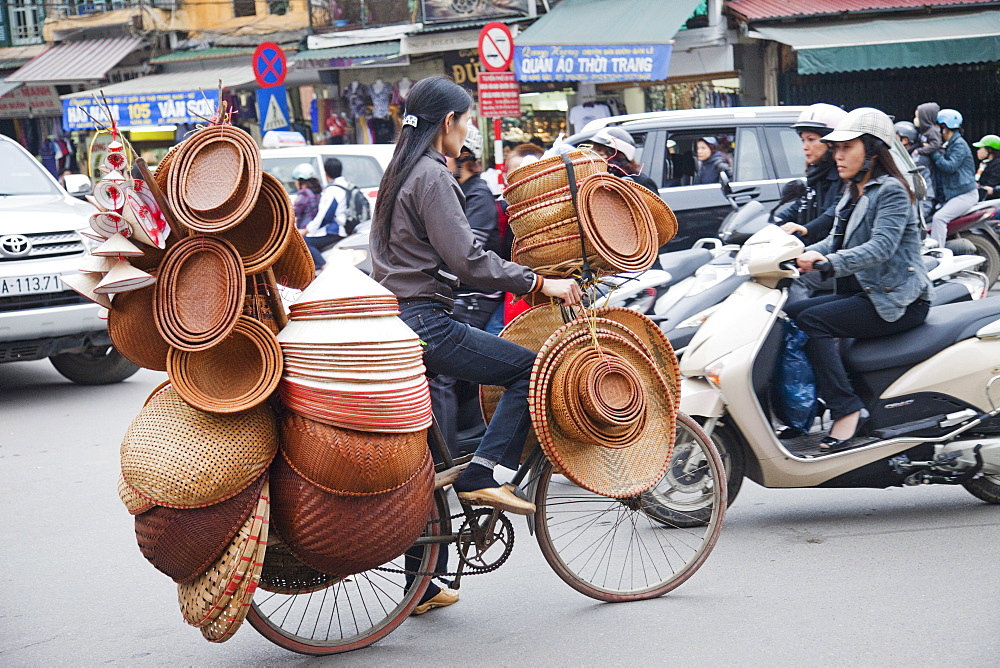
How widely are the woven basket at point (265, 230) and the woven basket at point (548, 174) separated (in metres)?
0.87

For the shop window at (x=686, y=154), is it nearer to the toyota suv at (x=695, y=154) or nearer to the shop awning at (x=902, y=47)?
the toyota suv at (x=695, y=154)

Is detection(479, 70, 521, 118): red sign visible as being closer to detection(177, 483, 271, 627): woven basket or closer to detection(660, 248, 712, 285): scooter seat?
detection(660, 248, 712, 285): scooter seat

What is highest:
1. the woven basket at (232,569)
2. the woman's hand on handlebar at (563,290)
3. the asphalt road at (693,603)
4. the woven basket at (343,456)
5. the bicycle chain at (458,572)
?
the woman's hand on handlebar at (563,290)

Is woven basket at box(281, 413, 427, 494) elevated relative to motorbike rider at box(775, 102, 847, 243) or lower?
lower

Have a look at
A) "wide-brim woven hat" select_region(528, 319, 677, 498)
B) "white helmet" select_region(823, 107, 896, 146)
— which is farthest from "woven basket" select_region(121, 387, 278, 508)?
"white helmet" select_region(823, 107, 896, 146)

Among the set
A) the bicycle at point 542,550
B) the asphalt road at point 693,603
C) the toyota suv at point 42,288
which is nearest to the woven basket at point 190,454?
the bicycle at point 542,550

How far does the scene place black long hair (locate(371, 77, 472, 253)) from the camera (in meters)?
3.62

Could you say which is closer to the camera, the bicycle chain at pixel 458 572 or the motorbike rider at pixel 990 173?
the bicycle chain at pixel 458 572

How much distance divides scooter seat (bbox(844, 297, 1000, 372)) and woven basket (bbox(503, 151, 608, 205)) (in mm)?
1620

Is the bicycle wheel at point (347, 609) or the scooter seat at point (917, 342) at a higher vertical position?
the scooter seat at point (917, 342)

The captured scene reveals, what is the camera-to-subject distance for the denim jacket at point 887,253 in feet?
14.8

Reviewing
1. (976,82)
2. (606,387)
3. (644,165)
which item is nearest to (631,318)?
(606,387)

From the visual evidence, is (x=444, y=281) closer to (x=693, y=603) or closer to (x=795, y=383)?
(x=693, y=603)

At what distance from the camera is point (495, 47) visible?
42.8 ft
